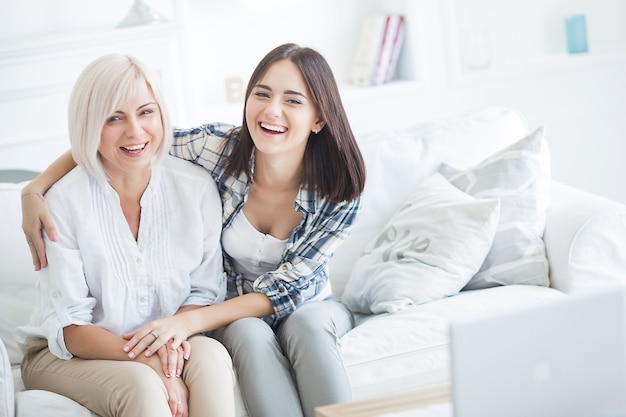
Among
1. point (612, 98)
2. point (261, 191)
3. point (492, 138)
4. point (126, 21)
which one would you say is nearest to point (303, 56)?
point (261, 191)

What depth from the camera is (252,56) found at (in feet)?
11.4

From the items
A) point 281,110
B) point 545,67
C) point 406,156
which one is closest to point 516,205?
point 406,156

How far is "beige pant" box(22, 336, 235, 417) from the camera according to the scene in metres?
1.68

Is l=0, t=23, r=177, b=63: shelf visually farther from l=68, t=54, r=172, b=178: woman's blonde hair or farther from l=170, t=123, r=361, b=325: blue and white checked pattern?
l=68, t=54, r=172, b=178: woman's blonde hair

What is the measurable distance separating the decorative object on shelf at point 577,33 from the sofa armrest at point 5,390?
107 inches

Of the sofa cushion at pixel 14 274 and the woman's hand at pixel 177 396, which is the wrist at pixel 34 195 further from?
the woman's hand at pixel 177 396

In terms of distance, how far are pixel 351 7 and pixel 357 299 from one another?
5.55 feet

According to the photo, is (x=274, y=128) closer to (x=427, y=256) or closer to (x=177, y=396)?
(x=427, y=256)

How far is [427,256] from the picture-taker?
218 cm

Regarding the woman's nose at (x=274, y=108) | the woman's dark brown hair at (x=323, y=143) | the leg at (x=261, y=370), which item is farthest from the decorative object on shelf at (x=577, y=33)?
the leg at (x=261, y=370)

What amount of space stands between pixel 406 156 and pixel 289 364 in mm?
795

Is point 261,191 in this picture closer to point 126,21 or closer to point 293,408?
point 293,408

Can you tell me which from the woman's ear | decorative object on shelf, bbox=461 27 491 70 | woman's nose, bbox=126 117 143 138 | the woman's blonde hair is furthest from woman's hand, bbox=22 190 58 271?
decorative object on shelf, bbox=461 27 491 70

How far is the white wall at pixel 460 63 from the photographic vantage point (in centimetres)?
339
